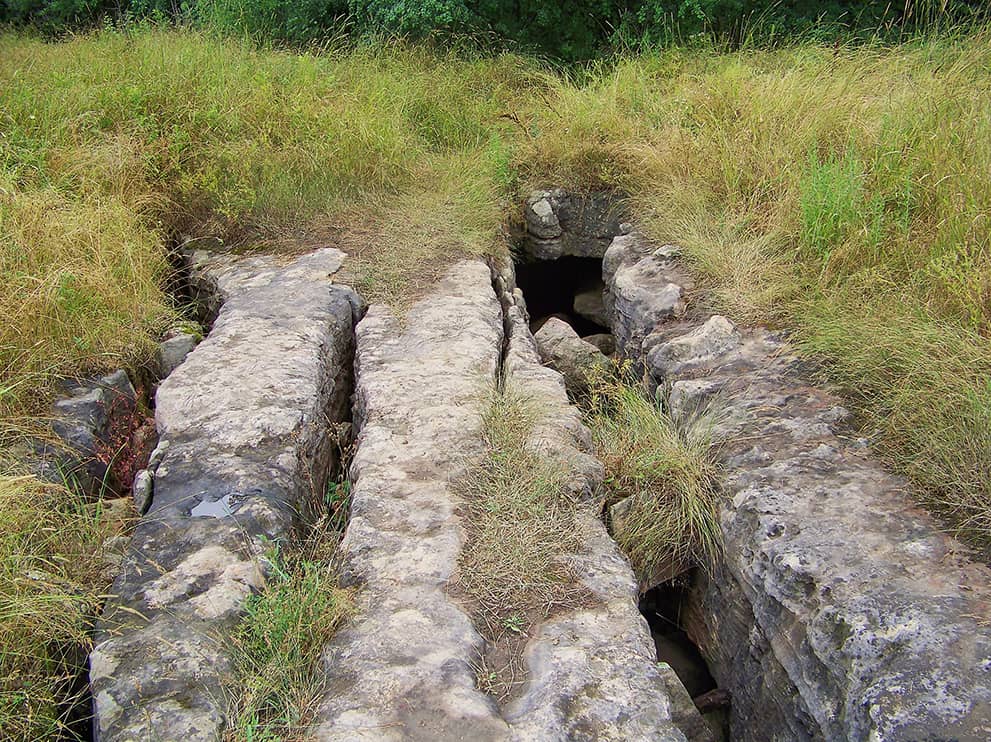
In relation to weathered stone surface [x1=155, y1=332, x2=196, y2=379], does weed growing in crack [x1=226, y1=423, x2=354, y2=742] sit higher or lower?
higher

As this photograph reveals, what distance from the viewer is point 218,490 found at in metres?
3.03

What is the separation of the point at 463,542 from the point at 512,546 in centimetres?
17

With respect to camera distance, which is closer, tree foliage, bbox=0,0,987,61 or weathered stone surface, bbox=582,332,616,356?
weathered stone surface, bbox=582,332,616,356

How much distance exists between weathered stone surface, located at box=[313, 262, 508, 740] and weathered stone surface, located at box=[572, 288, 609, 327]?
4.86 ft

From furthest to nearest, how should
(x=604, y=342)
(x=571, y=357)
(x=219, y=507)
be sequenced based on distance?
(x=604, y=342), (x=571, y=357), (x=219, y=507)

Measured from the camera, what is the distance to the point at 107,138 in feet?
17.5

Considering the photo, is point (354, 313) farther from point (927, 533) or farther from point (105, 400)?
point (927, 533)

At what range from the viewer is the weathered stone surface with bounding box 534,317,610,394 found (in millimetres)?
4566

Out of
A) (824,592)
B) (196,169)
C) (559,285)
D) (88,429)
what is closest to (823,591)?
(824,592)

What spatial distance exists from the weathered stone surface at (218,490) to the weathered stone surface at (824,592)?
1697 mm

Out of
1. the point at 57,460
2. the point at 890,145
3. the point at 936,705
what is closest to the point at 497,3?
the point at 890,145

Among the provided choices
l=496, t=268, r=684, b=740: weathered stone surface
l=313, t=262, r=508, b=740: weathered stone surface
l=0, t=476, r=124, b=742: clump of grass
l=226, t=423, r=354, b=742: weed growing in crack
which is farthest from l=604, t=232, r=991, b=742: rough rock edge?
l=0, t=476, r=124, b=742: clump of grass

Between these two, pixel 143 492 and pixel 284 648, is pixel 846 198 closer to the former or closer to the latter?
pixel 284 648

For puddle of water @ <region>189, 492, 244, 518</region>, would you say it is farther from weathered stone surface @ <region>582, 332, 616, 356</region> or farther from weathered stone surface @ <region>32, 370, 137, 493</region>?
weathered stone surface @ <region>582, 332, 616, 356</region>
